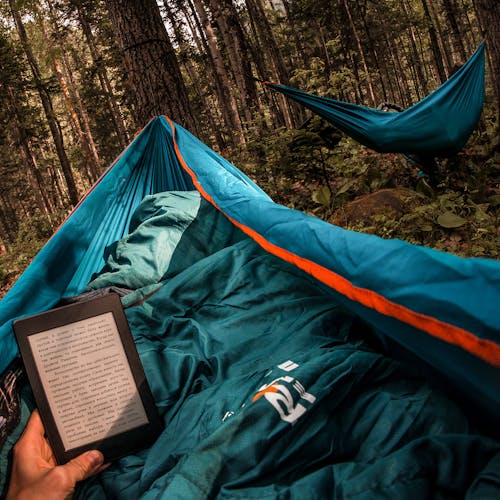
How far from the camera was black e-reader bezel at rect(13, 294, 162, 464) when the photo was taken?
1111 mm

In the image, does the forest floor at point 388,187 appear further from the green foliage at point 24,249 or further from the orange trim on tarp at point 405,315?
the green foliage at point 24,249

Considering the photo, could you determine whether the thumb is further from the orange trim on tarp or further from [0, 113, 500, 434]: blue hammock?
the orange trim on tarp

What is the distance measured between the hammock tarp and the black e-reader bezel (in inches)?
1.9

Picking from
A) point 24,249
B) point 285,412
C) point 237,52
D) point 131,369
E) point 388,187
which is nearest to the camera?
point 285,412

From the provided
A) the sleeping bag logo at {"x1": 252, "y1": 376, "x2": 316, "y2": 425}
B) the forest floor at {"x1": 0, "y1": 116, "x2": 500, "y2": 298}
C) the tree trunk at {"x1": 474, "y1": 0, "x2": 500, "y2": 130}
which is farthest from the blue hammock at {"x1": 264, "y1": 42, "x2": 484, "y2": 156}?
the sleeping bag logo at {"x1": 252, "y1": 376, "x2": 316, "y2": 425}

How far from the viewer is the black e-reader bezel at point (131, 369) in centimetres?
111

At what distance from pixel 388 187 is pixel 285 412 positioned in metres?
3.42

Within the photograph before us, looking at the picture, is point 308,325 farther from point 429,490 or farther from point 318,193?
point 318,193

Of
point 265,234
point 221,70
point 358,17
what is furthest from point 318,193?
point 358,17

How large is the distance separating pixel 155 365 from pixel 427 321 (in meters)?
0.91

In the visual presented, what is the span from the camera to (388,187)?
3.97m

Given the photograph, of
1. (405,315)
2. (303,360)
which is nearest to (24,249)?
(303,360)

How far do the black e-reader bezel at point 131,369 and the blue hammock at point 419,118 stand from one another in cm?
264

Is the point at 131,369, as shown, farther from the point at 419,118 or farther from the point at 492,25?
the point at 492,25
